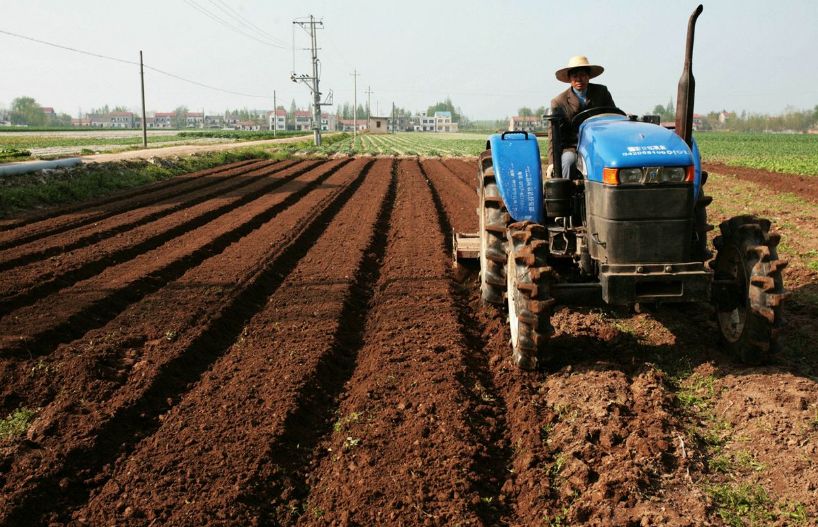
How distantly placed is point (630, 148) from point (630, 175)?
0.63ft

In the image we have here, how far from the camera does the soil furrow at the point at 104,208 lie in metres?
10.8

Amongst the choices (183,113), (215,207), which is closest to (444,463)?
(215,207)

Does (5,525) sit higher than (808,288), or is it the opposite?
(808,288)

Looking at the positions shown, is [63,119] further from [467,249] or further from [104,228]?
[467,249]

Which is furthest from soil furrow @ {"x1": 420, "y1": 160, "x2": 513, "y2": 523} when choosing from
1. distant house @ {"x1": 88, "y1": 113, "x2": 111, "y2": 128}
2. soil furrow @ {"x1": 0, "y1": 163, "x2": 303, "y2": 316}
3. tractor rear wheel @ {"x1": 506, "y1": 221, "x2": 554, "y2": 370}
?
distant house @ {"x1": 88, "y1": 113, "x2": 111, "y2": 128}

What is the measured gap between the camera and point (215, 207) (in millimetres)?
13992

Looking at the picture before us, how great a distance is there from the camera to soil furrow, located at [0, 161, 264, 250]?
35.4 feet

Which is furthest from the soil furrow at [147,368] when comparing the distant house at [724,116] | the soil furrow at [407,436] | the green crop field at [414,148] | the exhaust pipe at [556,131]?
the distant house at [724,116]

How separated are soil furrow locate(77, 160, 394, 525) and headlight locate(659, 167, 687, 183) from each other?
9.04ft

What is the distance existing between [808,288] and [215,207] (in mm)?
10811

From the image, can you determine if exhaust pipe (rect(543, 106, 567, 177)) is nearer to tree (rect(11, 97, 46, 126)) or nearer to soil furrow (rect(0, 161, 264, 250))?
soil furrow (rect(0, 161, 264, 250))

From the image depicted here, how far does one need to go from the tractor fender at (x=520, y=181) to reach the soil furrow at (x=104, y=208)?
784 centimetres

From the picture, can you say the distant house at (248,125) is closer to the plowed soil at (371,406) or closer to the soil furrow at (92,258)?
the soil furrow at (92,258)

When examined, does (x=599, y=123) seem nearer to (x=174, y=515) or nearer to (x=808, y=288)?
(x=808, y=288)
